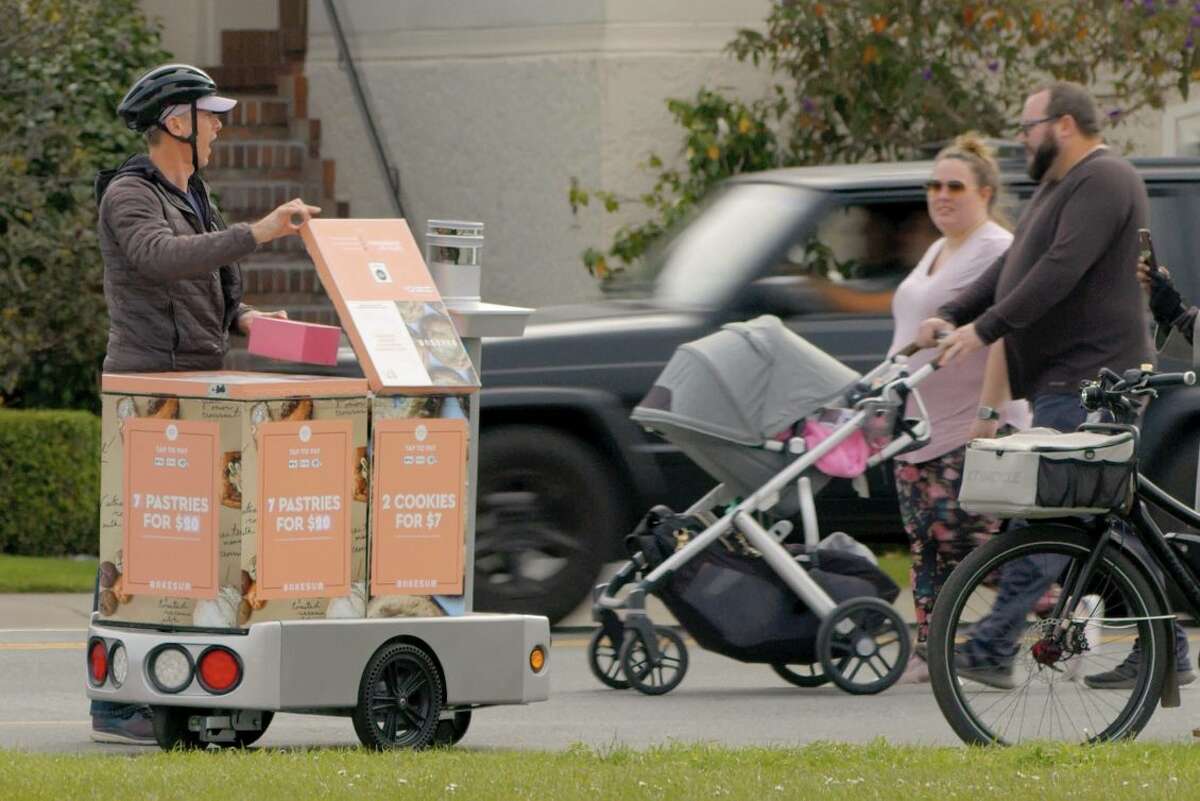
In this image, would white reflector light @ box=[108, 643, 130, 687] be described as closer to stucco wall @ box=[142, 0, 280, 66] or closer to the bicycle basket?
the bicycle basket

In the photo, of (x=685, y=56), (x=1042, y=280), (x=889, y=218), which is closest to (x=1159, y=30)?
(x=685, y=56)

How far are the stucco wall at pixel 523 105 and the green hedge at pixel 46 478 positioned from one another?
13.2 feet

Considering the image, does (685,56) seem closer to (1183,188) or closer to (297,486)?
(1183,188)

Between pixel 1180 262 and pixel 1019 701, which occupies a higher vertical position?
pixel 1180 262

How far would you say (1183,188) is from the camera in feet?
35.6

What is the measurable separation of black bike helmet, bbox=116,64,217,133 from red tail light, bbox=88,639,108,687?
1.54 metres

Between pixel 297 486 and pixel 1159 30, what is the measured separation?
9.88 m

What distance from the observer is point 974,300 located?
8969 millimetres

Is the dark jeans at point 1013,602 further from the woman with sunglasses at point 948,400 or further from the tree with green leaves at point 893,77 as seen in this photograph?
the tree with green leaves at point 893,77

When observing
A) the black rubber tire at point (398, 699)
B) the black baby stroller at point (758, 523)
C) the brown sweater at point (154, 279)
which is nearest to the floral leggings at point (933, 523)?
the black baby stroller at point (758, 523)

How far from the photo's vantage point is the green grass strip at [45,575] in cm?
1241

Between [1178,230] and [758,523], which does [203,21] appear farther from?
[758,523]

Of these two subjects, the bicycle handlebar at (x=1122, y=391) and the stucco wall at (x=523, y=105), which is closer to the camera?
the bicycle handlebar at (x=1122, y=391)

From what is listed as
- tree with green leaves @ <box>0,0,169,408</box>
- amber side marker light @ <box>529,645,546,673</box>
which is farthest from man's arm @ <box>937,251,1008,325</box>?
tree with green leaves @ <box>0,0,169,408</box>
